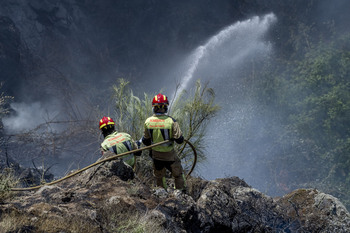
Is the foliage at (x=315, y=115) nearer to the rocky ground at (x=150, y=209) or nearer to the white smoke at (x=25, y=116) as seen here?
the rocky ground at (x=150, y=209)

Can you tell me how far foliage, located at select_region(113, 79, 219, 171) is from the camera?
5965 mm

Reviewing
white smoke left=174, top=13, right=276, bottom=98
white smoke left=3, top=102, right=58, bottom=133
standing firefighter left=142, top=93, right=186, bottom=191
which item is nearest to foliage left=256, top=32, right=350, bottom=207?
white smoke left=174, top=13, right=276, bottom=98

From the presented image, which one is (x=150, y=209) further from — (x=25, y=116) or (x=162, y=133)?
(x=25, y=116)

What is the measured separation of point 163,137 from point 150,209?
1.52 metres

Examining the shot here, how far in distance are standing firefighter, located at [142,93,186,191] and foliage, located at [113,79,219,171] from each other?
1.08m

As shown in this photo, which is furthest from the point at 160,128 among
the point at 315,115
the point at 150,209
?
the point at 315,115

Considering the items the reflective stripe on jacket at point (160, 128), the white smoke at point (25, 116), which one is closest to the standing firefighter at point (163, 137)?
the reflective stripe on jacket at point (160, 128)

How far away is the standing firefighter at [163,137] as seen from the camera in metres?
4.55

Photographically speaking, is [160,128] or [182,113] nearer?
[160,128]

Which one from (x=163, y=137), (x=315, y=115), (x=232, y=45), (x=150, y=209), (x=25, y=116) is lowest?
(x=150, y=209)

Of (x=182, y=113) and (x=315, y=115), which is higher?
(x=315, y=115)

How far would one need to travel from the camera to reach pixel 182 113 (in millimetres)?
6125

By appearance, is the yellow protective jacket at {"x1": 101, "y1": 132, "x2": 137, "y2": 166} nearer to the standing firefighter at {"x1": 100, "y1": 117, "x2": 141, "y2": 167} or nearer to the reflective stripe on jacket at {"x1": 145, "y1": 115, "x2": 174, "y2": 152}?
the standing firefighter at {"x1": 100, "y1": 117, "x2": 141, "y2": 167}

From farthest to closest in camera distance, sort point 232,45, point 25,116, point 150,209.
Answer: point 232,45, point 25,116, point 150,209
